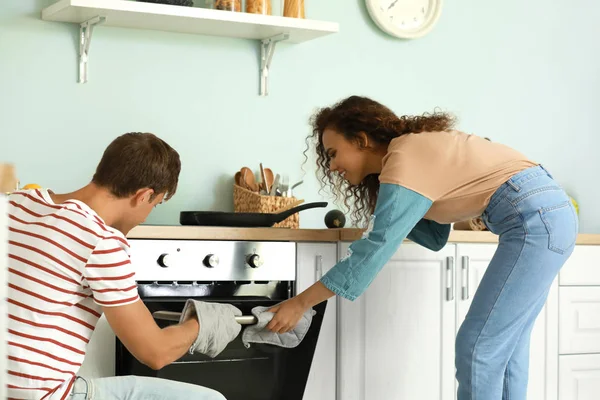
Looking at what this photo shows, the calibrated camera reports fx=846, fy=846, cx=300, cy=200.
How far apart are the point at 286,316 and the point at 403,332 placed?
2.29ft

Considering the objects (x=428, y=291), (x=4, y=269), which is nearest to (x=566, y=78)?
(x=428, y=291)

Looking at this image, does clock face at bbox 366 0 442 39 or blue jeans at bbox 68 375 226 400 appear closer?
blue jeans at bbox 68 375 226 400

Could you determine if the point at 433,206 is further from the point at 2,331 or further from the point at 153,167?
the point at 2,331

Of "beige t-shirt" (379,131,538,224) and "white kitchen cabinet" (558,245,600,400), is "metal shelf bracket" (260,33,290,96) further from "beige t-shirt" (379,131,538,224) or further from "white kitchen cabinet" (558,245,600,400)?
"white kitchen cabinet" (558,245,600,400)

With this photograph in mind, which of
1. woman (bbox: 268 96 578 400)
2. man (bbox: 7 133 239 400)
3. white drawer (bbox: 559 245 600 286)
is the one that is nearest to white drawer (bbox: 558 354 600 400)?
white drawer (bbox: 559 245 600 286)

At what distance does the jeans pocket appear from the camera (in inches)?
78.5

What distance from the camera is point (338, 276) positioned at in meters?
1.98

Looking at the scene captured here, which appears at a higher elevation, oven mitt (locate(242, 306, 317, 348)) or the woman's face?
the woman's face

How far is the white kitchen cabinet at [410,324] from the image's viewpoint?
2.45 m

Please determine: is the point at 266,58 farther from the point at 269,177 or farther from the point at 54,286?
the point at 54,286

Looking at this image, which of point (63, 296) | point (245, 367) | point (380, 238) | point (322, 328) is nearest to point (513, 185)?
point (380, 238)

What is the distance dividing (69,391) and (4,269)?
885 millimetres

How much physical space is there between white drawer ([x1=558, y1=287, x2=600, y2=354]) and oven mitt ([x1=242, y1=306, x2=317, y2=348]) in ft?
3.72

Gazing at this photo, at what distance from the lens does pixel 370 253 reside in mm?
1955
